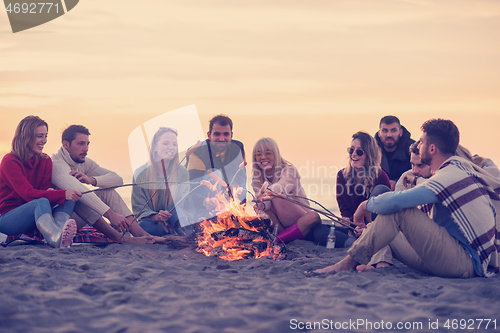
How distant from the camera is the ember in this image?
5160mm

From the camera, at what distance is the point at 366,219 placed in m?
6.25

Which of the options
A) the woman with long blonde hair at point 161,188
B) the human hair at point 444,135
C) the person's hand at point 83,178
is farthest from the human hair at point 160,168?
the human hair at point 444,135

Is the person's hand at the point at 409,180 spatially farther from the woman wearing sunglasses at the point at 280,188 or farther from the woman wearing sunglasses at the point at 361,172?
the woman wearing sunglasses at the point at 280,188

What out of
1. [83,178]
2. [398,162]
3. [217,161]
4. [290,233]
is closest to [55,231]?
[83,178]

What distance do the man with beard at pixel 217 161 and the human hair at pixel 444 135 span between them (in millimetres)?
3657

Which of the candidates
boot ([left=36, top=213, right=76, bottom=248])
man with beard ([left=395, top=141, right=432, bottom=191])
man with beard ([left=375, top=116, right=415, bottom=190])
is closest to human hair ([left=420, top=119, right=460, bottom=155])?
man with beard ([left=395, top=141, right=432, bottom=191])

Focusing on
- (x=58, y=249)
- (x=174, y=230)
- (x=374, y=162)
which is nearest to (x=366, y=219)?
(x=374, y=162)

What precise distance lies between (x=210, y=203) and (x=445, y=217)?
11.6ft

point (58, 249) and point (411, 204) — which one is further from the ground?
point (411, 204)

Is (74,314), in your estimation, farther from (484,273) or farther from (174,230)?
(174,230)

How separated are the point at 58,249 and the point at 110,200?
4.49ft

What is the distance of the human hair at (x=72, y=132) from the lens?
625 cm

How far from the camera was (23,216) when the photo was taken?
18.1ft

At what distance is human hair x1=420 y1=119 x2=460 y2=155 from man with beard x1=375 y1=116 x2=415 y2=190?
11.3 feet
